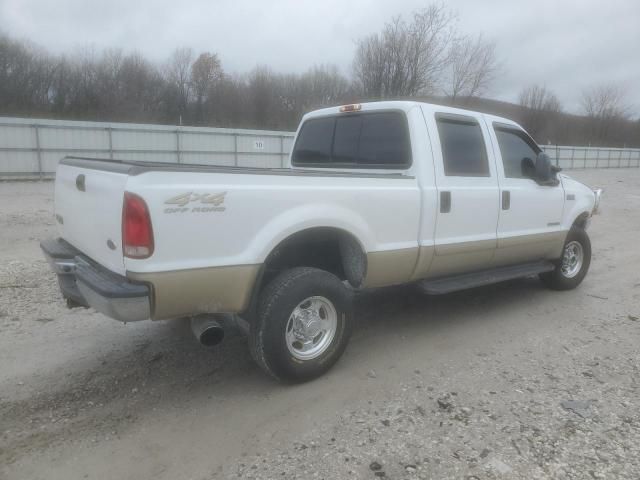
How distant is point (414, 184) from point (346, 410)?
178cm

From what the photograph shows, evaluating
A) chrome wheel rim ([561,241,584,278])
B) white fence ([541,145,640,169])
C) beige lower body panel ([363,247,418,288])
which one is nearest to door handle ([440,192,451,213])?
beige lower body panel ([363,247,418,288])

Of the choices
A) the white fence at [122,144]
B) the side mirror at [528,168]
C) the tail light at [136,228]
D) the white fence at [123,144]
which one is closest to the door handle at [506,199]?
the side mirror at [528,168]

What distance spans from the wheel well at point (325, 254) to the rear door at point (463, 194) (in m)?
0.77

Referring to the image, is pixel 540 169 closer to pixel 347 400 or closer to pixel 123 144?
pixel 347 400

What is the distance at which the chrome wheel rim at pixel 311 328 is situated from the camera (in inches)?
133

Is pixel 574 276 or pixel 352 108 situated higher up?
pixel 352 108

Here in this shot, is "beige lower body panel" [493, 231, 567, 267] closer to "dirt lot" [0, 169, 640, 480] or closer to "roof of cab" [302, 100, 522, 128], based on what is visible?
"dirt lot" [0, 169, 640, 480]

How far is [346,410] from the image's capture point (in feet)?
10.3

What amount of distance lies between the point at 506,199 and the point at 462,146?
27.9 inches

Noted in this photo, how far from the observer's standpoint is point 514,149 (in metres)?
4.93

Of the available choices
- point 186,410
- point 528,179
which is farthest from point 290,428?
point 528,179

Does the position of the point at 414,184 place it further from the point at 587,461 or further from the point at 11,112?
the point at 11,112

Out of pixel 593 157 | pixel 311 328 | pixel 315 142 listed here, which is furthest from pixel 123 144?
pixel 593 157

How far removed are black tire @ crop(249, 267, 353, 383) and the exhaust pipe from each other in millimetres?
246
